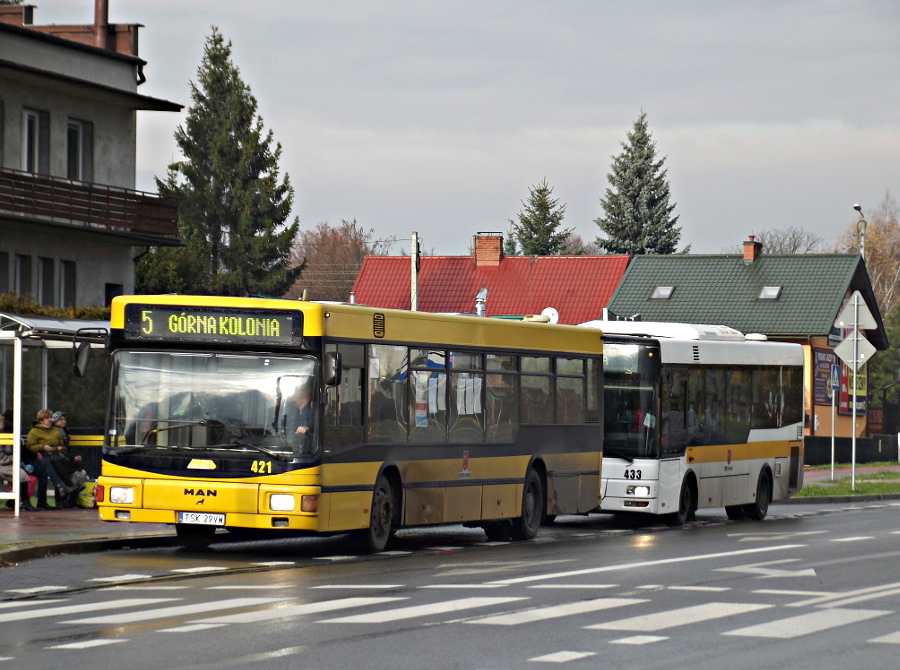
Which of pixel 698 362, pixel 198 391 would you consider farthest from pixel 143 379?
pixel 698 362

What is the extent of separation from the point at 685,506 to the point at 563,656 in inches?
590

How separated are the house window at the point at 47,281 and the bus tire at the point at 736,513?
17394 millimetres

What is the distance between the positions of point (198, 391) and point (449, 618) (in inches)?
227

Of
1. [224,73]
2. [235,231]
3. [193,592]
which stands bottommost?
[193,592]

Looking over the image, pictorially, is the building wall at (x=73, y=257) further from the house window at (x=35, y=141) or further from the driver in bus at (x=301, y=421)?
the driver in bus at (x=301, y=421)

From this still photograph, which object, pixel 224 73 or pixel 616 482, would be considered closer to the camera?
pixel 616 482

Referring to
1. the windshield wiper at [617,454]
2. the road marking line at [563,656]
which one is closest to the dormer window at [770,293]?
the windshield wiper at [617,454]

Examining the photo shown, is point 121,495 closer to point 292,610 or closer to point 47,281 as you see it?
point 292,610

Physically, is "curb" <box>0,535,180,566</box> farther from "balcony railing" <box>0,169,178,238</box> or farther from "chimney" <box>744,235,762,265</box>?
"chimney" <box>744,235,762,265</box>

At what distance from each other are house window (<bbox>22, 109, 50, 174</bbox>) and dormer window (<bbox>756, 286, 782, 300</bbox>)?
3163 centimetres

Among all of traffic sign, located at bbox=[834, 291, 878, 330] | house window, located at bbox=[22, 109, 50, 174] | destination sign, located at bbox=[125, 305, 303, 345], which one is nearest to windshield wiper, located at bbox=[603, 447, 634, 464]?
destination sign, located at bbox=[125, 305, 303, 345]

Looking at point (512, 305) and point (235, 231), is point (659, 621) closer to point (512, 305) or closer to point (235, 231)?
point (512, 305)

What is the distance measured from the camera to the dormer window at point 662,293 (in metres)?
62.7

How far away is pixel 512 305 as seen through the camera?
224 feet
